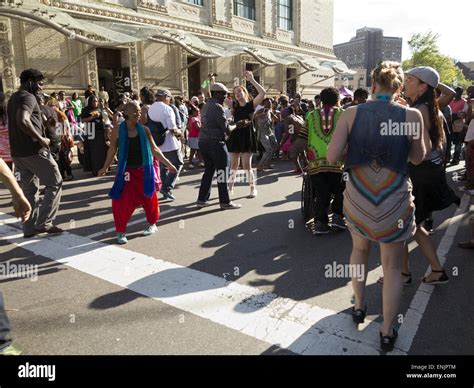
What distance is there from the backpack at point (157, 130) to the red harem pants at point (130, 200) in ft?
7.09

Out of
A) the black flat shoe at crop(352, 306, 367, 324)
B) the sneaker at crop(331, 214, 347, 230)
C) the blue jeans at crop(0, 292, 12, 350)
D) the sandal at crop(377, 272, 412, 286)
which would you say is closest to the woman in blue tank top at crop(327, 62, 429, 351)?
the black flat shoe at crop(352, 306, 367, 324)

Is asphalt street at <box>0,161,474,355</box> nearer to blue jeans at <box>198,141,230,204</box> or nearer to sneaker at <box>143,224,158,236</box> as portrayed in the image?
sneaker at <box>143,224,158,236</box>

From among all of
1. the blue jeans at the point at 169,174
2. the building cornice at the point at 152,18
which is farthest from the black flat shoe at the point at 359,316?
the building cornice at the point at 152,18

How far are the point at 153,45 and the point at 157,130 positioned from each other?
11797mm

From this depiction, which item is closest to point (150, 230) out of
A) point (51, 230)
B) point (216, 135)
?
point (51, 230)

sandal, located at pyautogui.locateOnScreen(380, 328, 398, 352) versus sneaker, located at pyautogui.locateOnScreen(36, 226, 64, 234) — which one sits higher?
sneaker, located at pyautogui.locateOnScreen(36, 226, 64, 234)

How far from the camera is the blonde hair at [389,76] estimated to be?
2.75 meters

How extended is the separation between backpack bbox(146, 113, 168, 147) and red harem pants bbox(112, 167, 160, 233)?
216cm

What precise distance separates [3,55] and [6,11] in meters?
2.55

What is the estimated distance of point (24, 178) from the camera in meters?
5.29

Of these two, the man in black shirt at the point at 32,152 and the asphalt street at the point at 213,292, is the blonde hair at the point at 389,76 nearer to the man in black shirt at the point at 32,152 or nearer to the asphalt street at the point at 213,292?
the asphalt street at the point at 213,292

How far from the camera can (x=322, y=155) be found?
17.4 feet

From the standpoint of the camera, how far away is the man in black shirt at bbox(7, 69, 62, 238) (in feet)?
16.1
